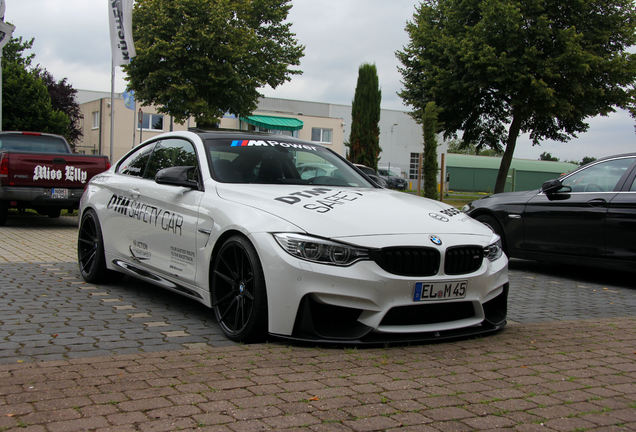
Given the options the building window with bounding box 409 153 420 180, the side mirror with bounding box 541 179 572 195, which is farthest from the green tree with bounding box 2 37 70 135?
the building window with bounding box 409 153 420 180

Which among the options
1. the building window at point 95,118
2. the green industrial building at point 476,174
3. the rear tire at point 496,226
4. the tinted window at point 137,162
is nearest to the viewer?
the tinted window at point 137,162

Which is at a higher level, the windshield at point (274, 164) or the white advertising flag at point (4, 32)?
the white advertising flag at point (4, 32)

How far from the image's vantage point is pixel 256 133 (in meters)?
6.00

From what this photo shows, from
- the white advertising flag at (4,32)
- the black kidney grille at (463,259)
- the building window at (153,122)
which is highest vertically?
the white advertising flag at (4,32)

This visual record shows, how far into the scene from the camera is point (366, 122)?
32594 millimetres

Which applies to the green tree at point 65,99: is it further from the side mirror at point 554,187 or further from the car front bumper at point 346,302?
the car front bumper at point 346,302

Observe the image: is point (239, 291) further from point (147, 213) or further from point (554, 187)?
point (554, 187)

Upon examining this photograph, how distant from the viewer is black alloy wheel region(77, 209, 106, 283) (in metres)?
6.47

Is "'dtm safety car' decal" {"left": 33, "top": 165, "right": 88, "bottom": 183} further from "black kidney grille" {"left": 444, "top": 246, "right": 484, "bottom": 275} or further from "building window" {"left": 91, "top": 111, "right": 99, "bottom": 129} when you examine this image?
"building window" {"left": 91, "top": 111, "right": 99, "bottom": 129}

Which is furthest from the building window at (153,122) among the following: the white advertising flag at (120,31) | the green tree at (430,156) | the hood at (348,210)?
the hood at (348,210)

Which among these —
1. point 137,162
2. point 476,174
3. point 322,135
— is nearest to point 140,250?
point 137,162

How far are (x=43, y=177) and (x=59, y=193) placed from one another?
414 millimetres

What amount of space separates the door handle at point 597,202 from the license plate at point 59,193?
30.6ft

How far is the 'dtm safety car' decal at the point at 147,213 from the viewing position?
5176 mm
